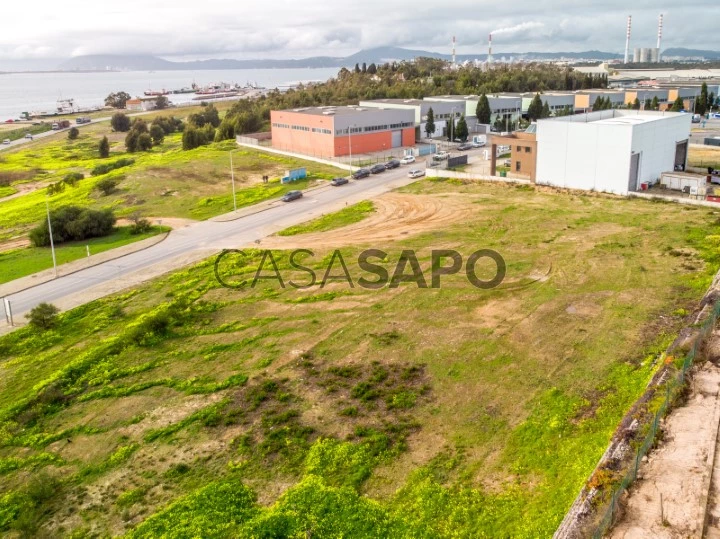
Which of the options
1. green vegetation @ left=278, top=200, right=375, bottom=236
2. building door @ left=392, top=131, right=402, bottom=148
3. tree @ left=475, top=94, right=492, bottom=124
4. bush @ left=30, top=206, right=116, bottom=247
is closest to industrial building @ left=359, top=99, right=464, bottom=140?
tree @ left=475, top=94, right=492, bottom=124

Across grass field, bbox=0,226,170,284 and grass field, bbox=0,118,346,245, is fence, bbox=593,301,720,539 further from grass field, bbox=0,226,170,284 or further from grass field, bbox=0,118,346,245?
grass field, bbox=0,118,346,245

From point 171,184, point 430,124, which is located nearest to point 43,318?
point 171,184

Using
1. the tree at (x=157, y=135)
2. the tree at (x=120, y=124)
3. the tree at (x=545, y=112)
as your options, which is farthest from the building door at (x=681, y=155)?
the tree at (x=120, y=124)

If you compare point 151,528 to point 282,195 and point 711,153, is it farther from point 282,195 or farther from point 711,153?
point 711,153

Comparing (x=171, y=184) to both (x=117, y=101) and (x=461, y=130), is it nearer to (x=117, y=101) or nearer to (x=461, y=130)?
(x=461, y=130)

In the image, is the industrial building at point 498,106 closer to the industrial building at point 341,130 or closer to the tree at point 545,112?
the tree at point 545,112

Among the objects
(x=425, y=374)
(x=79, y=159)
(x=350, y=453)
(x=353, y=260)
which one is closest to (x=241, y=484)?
(x=350, y=453)
